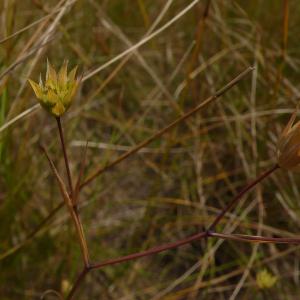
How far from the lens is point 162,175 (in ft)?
3.87

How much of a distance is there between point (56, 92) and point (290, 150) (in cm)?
21

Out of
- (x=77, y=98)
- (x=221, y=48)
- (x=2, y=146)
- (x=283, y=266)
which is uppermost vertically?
(x=2, y=146)

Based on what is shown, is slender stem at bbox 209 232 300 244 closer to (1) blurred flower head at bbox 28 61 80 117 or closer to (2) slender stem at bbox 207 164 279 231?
(2) slender stem at bbox 207 164 279 231

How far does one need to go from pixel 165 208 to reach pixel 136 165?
0.41 feet

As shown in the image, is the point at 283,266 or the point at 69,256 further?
the point at 283,266

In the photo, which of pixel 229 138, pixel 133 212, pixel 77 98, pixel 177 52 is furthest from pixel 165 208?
pixel 177 52

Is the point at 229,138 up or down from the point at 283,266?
up

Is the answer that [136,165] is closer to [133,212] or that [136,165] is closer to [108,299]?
[133,212]

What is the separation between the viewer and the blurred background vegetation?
1000 millimetres

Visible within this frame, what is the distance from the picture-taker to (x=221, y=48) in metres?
1.35

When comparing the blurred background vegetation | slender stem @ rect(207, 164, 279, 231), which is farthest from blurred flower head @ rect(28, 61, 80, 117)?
the blurred background vegetation

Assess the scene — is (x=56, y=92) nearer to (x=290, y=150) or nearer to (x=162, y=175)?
(x=290, y=150)

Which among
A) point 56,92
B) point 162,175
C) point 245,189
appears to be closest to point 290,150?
point 245,189

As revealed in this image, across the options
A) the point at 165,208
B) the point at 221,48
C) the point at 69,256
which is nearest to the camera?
the point at 69,256
